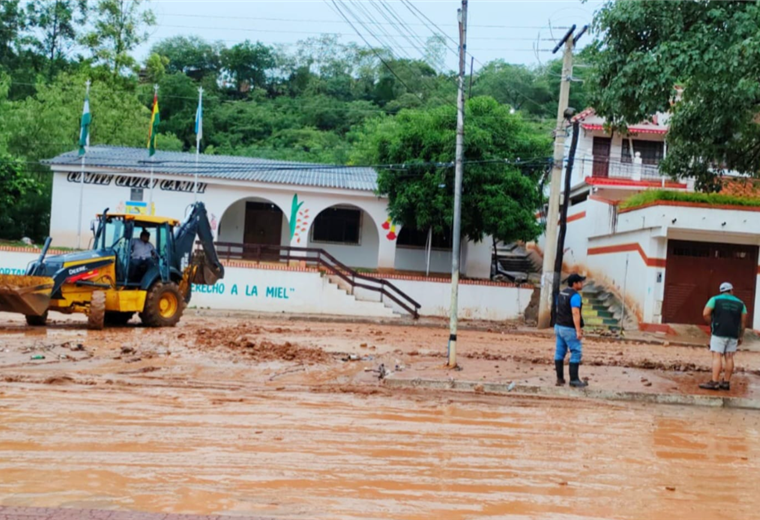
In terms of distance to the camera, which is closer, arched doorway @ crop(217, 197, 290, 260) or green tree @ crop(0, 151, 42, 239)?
green tree @ crop(0, 151, 42, 239)

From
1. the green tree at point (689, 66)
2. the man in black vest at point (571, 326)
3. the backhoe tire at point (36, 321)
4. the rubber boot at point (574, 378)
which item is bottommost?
the backhoe tire at point (36, 321)

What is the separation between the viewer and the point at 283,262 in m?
30.0

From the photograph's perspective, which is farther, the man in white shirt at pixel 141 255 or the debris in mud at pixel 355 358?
the man in white shirt at pixel 141 255

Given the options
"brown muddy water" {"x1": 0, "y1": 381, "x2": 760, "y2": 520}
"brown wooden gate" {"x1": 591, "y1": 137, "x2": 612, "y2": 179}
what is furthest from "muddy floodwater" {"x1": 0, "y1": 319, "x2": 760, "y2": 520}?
"brown wooden gate" {"x1": 591, "y1": 137, "x2": 612, "y2": 179}

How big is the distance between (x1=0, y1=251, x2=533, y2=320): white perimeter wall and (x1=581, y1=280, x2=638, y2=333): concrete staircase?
242 centimetres

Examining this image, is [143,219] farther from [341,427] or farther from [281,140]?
[281,140]

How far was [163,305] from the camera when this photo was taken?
18859 mm

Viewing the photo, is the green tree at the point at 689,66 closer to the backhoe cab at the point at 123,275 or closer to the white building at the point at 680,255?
the white building at the point at 680,255

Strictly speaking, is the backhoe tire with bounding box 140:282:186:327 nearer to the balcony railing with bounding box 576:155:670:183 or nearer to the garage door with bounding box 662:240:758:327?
the garage door with bounding box 662:240:758:327

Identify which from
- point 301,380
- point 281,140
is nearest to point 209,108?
point 281,140

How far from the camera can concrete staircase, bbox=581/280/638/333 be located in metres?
26.5

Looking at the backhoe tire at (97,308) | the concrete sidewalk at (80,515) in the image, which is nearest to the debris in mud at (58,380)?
the concrete sidewalk at (80,515)

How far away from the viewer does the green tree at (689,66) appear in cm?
1149

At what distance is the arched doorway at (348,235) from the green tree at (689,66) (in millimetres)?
20967
